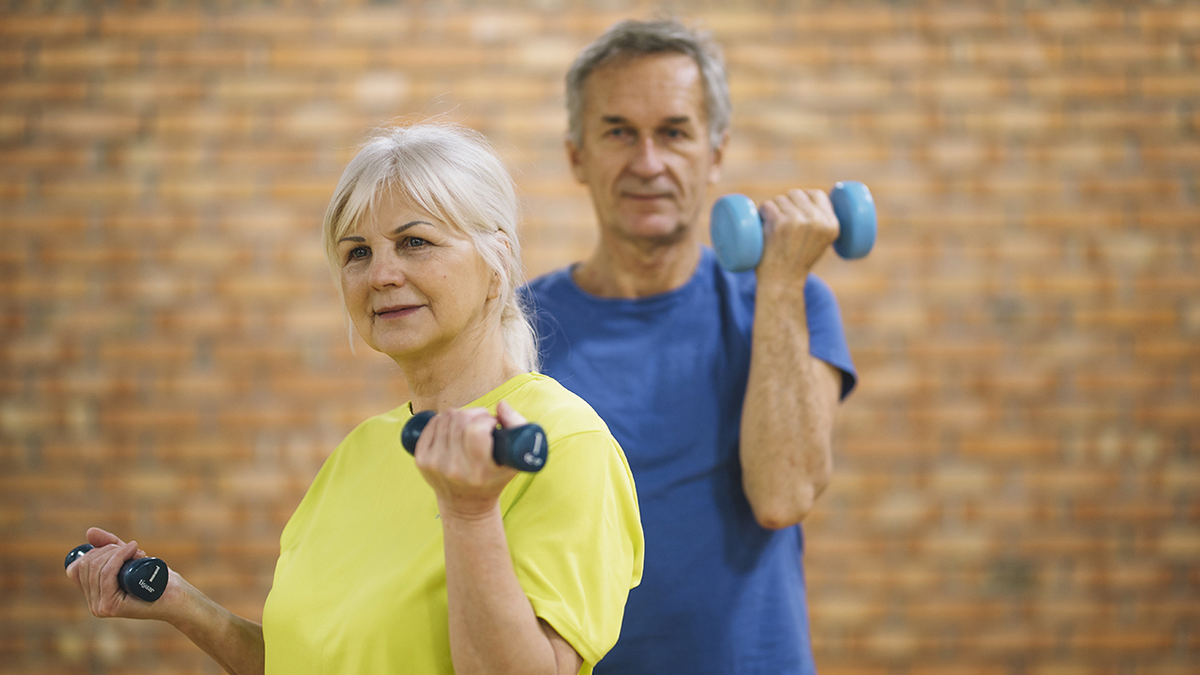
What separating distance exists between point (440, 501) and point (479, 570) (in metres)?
0.08

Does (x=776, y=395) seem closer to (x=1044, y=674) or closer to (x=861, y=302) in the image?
(x=861, y=302)

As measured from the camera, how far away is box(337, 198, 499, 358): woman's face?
3.58 ft

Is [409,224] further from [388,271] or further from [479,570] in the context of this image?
[479,570]

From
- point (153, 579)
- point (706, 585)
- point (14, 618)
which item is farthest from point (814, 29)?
point (14, 618)

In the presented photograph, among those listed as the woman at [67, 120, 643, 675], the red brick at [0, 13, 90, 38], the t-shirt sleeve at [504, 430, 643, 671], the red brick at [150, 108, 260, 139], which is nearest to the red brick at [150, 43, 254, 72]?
the red brick at [150, 108, 260, 139]

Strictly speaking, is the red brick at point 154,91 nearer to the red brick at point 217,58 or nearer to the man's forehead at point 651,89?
the red brick at point 217,58

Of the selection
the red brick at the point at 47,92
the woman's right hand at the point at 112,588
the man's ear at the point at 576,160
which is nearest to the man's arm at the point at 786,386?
the man's ear at the point at 576,160

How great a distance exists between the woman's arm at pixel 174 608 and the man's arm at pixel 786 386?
82 centimetres

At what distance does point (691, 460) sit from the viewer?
1.57 metres

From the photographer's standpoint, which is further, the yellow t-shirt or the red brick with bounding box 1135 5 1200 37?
the red brick with bounding box 1135 5 1200 37

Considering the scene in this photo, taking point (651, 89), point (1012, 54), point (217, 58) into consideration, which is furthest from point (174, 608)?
point (1012, 54)

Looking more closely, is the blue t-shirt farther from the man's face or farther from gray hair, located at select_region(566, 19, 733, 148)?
gray hair, located at select_region(566, 19, 733, 148)

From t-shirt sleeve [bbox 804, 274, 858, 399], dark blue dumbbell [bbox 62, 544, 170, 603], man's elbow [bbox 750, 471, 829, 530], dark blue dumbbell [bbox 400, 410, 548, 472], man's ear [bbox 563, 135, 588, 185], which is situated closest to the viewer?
dark blue dumbbell [bbox 400, 410, 548, 472]

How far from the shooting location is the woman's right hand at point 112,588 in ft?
4.00
